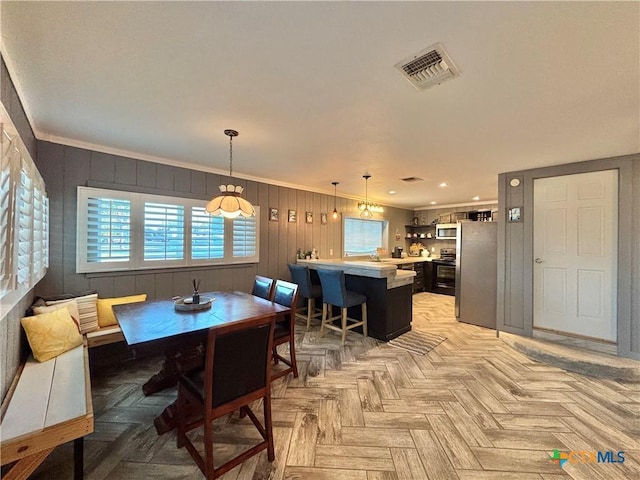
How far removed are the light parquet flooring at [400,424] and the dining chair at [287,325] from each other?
0.13 metres

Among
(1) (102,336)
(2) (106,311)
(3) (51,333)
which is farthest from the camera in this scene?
(2) (106,311)

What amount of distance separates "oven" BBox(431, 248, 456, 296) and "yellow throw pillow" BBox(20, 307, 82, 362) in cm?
694

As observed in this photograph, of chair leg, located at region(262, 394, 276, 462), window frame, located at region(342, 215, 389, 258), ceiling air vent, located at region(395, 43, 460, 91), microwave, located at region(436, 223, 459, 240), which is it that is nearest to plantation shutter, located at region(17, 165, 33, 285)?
chair leg, located at region(262, 394, 276, 462)

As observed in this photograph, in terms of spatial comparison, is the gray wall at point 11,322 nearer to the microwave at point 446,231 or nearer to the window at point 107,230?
the window at point 107,230

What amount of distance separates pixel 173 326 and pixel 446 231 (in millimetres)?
6821

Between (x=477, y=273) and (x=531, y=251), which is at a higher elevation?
(x=531, y=251)

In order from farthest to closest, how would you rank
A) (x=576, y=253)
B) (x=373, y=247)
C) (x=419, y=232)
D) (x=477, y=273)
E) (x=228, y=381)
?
1. (x=419, y=232)
2. (x=373, y=247)
3. (x=477, y=273)
4. (x=576, y=253)
5. (x=228, y=381)

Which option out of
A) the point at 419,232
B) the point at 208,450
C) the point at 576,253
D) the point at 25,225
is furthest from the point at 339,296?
the point at 419,232

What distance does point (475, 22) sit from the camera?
4.06 ft

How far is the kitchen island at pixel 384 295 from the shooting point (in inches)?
143

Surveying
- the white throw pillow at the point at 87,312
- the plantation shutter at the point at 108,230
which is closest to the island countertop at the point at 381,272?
the plantation shutter at the point at 108,230

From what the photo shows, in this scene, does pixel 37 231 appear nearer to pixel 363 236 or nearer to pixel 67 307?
pixel 67 307

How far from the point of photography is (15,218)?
55.4 inches

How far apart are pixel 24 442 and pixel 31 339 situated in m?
1.12
